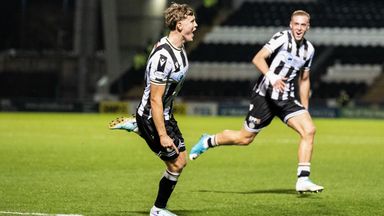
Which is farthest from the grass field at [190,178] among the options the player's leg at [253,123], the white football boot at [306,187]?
the player's leg at [253,123]

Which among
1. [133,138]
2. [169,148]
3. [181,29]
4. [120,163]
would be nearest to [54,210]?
[169,148]

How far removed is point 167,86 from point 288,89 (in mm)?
3767

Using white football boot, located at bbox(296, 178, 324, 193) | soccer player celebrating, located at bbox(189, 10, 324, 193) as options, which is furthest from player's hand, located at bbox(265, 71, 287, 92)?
white football boot, located at bbox(296, 178, 324, 193)

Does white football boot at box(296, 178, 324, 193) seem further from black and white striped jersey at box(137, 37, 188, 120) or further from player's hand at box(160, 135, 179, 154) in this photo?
player's hand at box(160, 135, 179, 154)

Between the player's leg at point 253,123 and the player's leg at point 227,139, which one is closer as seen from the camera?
the player's leg at point 253,123

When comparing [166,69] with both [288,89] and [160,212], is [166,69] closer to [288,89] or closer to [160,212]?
[160,212]

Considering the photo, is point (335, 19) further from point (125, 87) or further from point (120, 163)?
point (120, 163)

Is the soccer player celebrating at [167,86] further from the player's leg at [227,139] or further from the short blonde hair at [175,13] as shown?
the player's leg at [227,139]

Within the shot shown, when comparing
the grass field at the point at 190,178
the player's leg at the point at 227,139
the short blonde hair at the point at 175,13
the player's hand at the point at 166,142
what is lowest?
the grass field at the point at 190,178

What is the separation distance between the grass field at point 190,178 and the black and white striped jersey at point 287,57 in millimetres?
1347

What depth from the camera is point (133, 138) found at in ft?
84.1

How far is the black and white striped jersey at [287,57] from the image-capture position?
12.1 meters

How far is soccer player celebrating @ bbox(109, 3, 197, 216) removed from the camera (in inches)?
339

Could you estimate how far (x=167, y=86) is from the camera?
28.7ft
